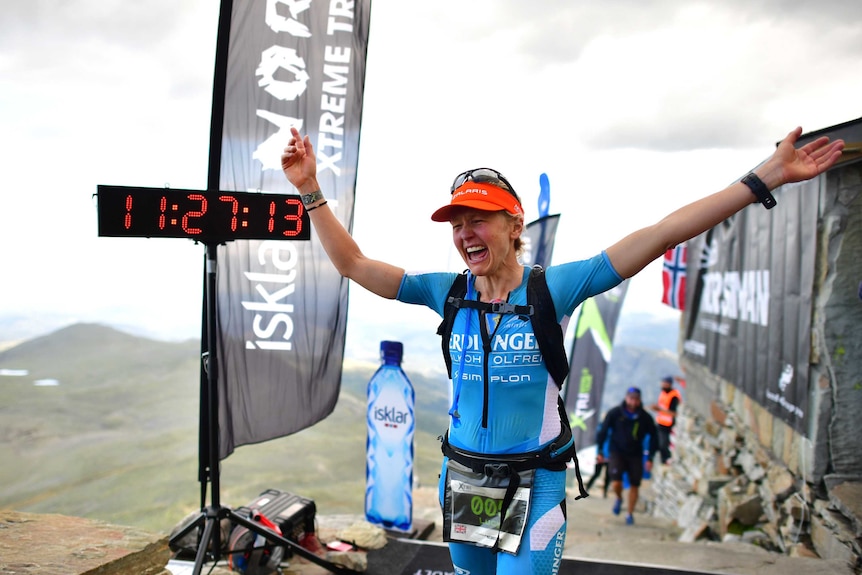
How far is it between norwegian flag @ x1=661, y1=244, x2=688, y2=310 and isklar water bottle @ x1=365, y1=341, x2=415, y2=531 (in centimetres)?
774

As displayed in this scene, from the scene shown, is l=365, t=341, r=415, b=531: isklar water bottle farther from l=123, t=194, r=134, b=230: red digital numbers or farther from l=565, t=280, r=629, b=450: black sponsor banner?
l=565, t=280, r=629, b=450: black sponsor banner

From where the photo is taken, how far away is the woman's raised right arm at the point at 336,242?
2.57m

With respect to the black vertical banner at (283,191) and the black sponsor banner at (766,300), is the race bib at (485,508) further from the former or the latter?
the black sponsor banner at (766,300)

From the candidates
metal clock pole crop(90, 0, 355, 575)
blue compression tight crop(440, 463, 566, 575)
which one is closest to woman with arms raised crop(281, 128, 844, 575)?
blue compression tight crop(440, 463, 566, 575)

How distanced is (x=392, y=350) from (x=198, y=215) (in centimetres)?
217

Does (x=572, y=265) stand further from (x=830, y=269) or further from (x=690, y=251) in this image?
(x=690, y=251)

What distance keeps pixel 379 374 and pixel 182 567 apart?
196 centimetres

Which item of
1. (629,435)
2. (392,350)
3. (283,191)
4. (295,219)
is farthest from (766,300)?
(295,219)

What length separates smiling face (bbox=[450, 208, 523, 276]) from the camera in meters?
2.30

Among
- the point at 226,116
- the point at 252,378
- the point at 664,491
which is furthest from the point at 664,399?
the point at 226,116

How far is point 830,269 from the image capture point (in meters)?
4.80

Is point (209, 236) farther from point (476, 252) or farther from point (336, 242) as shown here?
point (476, 252)

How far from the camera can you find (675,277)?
11492mm

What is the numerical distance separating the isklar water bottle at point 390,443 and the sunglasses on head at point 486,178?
296 centimetres
